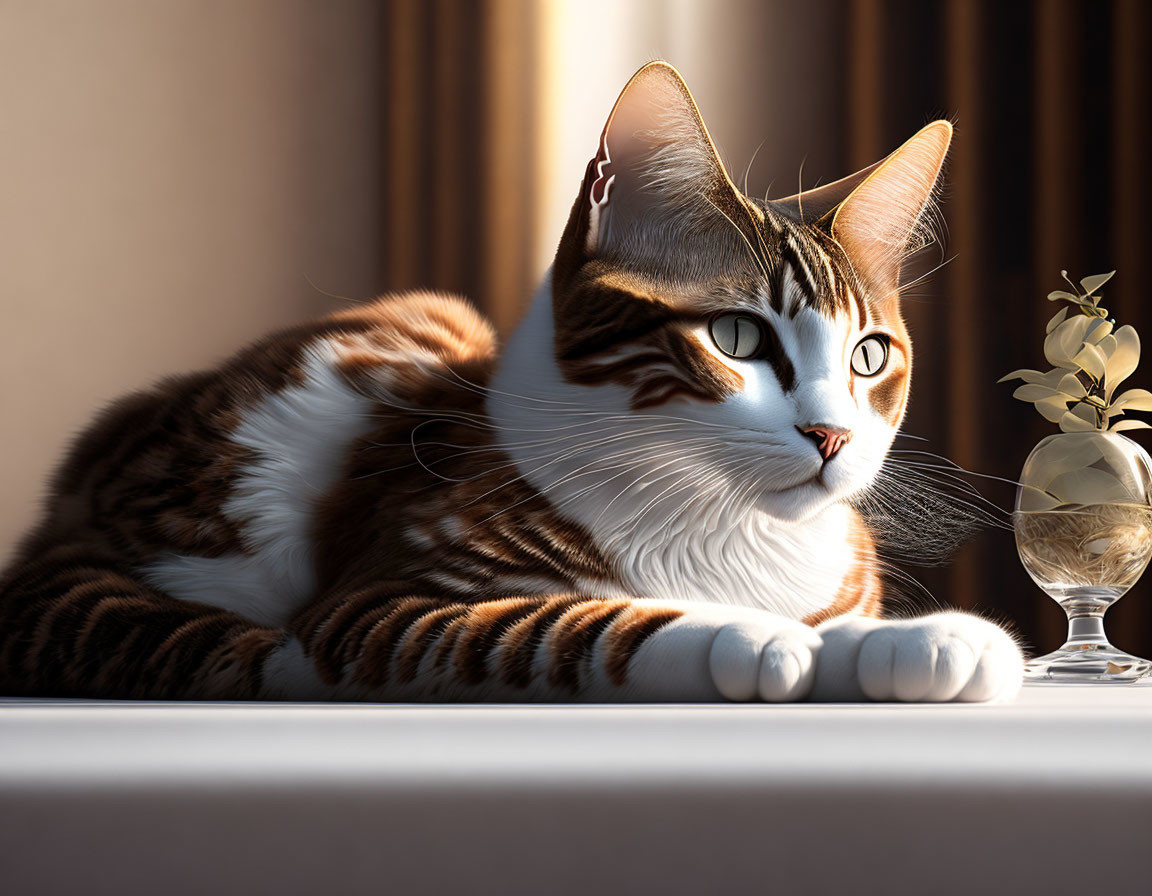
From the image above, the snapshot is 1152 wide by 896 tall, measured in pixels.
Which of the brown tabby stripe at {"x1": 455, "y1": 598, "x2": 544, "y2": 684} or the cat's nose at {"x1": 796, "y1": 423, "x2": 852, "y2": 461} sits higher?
the cat's nose at {"x1": 796, "y1": 423, "x2": 852, "y2": 461}

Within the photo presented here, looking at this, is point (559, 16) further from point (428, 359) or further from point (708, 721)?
point (708, 721)

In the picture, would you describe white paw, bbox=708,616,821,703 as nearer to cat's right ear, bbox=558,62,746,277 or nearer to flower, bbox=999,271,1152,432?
cat's right ear, bbox=558,62,746,277

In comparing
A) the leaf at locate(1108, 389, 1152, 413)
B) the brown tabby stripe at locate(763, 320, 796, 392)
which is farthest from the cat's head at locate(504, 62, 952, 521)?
the leaf at locate(1108, 389, 1152, 413)

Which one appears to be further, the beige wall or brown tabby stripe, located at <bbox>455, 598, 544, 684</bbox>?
the beige wall

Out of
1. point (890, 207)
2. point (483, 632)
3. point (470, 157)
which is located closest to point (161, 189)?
point (470, 157)

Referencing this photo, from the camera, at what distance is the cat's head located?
0.78m

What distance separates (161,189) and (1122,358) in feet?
6.37

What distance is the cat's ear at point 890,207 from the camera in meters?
0.94

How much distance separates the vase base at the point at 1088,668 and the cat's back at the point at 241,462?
57cm

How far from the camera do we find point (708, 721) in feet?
1.59

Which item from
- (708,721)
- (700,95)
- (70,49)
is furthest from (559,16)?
(708,721)

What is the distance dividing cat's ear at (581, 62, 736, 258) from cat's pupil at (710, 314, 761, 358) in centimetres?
10

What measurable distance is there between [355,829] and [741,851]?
13 centimetres

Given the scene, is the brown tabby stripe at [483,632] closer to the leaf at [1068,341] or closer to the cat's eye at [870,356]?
the cat's eye at [870,356]
